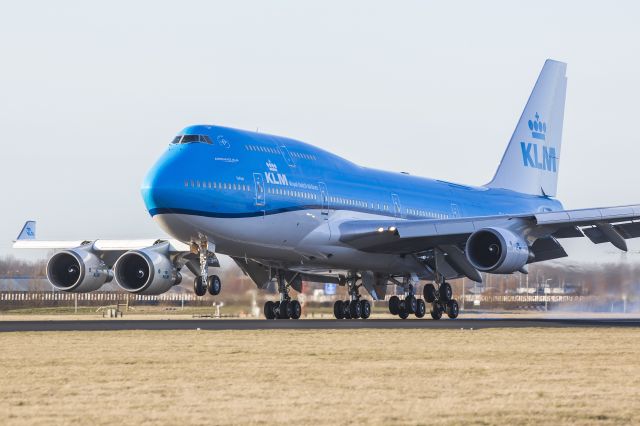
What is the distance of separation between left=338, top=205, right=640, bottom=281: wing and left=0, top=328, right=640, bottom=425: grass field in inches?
483

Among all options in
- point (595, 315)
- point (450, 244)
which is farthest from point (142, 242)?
point (595, 315)

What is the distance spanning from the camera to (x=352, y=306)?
42.2 m

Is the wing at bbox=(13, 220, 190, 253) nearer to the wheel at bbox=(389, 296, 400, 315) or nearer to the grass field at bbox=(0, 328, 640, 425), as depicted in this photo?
the wheel at bbox=(389, 296, 400, 315)

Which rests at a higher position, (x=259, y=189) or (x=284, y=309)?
(x=259, y=189)

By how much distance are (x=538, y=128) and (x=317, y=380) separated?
3805 cm

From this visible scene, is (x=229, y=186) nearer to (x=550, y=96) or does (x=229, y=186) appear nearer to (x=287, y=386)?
(x=287, y=386)

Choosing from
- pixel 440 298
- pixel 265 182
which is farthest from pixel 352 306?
pixel 265 182

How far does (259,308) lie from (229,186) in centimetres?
807

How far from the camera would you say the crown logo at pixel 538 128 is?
52.5 m

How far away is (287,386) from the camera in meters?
15.8

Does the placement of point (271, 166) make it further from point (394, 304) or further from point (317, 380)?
point (317, 380)

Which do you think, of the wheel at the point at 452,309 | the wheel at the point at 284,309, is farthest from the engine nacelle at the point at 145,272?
the wheel at the point at 452,309

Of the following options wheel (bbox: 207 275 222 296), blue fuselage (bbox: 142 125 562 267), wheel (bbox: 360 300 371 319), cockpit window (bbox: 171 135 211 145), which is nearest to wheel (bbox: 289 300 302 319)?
blue fuselage (bbox: 142 125 562 267)

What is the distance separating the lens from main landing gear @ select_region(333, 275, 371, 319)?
42.2 m
